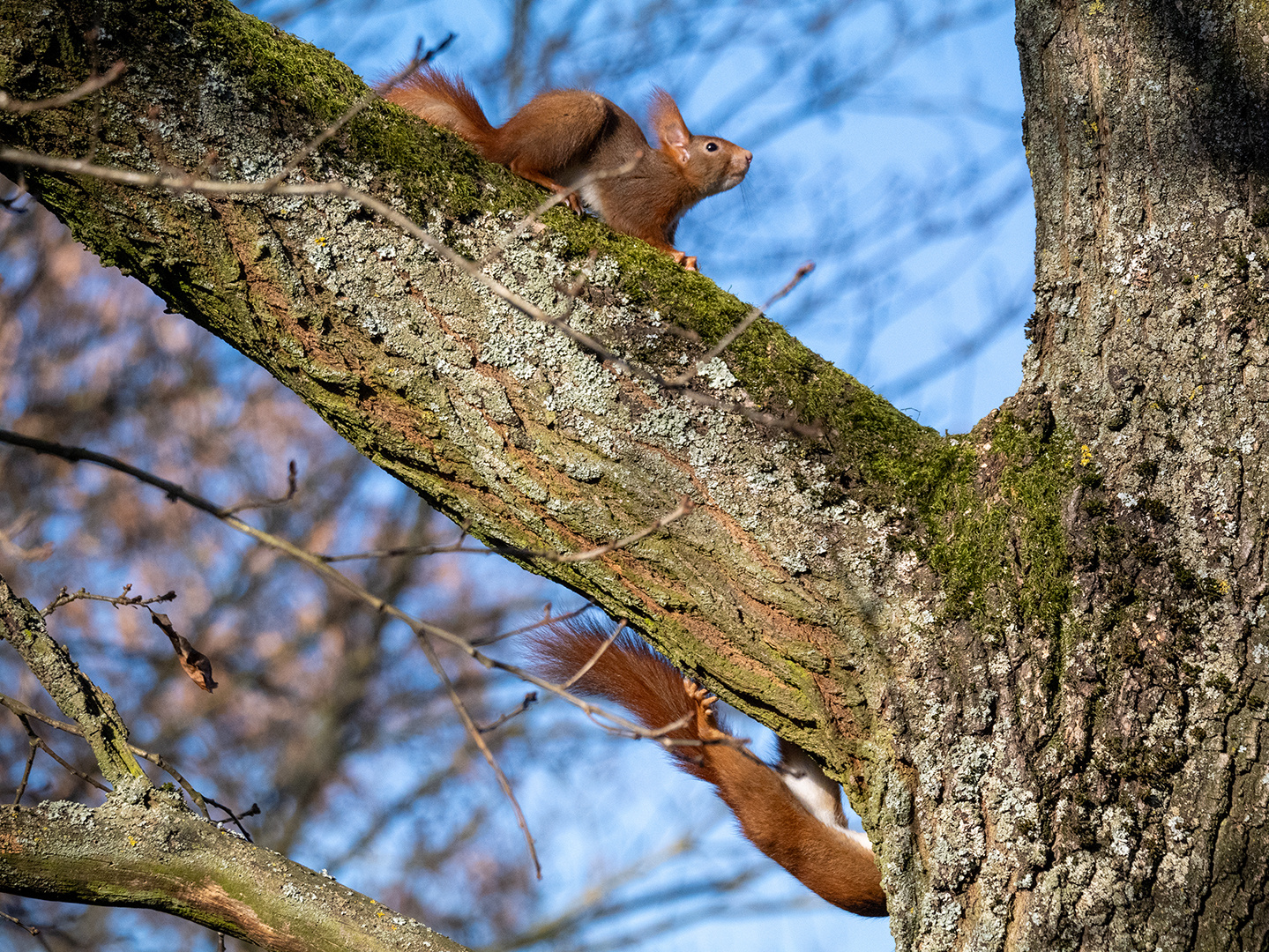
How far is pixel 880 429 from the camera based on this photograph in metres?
1.94

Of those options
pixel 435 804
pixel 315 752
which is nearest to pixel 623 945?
pixel 435 804

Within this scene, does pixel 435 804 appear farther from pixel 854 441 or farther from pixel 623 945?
pixel 854 441

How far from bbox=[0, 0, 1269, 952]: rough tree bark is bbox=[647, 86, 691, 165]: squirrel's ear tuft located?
1811mm

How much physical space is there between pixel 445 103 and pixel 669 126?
1181 mm

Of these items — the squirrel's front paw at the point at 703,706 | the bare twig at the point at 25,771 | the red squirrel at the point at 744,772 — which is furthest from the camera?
the squirrel's front paw at the point at 703,706

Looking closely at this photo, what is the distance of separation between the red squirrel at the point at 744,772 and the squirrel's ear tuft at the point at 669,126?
1.83 m

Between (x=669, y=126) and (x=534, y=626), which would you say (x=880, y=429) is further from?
(x=669, y=126)

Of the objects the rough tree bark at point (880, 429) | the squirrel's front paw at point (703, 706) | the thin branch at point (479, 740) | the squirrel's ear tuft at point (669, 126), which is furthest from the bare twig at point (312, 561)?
the squirrel's ear tuft at point (669, 126)

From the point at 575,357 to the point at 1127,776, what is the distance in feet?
3.77

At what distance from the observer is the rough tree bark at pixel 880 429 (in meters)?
1.68

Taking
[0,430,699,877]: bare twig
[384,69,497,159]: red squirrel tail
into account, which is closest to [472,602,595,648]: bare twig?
[0,430,699,877]: bare twig

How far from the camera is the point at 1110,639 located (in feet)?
5.51

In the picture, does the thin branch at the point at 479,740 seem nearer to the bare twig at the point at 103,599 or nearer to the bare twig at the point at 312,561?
the bare twig at the point at 312,561

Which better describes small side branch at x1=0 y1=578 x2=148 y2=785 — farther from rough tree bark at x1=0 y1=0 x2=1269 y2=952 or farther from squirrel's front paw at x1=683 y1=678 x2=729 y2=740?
squirrel's front paw at x1=683 y1=678 x2=729 y2=740
